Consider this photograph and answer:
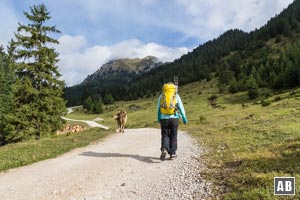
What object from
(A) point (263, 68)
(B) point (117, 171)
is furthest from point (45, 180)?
(A) point (263, 68)

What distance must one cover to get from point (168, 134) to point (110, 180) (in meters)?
3.16

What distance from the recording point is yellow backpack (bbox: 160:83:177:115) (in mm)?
9688

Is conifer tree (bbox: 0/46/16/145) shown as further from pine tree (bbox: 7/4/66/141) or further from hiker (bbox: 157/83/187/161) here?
hiker (bbox: 157/83/187/161)

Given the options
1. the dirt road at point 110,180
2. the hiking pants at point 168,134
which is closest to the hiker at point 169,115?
the hiking pants at point 168,134

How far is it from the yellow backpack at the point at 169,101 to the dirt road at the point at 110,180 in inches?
74.0

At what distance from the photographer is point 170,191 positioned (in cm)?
633

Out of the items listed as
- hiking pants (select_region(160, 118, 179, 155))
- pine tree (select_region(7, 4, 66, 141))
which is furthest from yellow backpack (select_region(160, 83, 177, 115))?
pine tree (select_region(7, 4, 66, 141))

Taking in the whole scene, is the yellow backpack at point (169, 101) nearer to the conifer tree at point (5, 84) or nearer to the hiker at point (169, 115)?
the hiker at point (169, 115)

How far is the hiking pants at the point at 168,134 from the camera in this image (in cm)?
970

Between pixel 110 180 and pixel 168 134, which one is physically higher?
pixel 168 134

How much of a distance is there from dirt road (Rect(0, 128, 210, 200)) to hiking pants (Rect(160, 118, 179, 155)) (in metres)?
0.55

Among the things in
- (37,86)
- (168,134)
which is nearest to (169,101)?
(168,134)

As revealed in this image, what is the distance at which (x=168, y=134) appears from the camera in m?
9.92

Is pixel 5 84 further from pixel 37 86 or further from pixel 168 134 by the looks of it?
pixel 168 134
